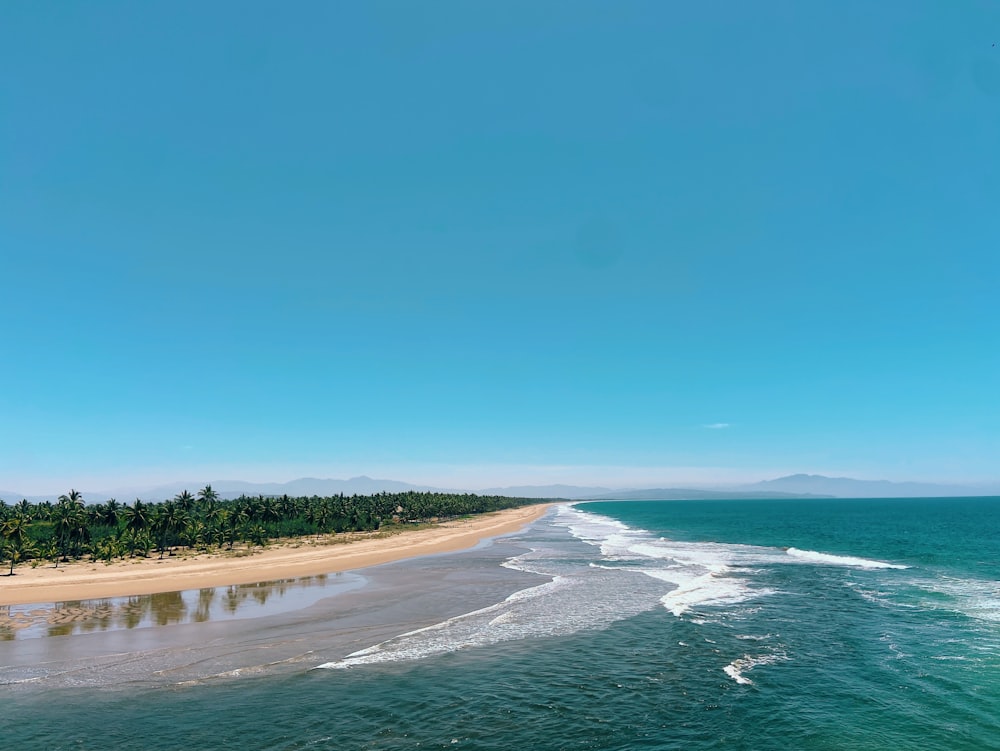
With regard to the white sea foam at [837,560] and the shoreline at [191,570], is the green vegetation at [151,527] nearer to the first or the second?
the shoreline at [191,570]

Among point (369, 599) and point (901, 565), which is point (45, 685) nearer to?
point (369, 599)

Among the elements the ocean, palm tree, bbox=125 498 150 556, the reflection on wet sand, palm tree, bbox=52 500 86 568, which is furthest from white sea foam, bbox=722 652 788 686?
palm tree, bbox=125 498 150 556

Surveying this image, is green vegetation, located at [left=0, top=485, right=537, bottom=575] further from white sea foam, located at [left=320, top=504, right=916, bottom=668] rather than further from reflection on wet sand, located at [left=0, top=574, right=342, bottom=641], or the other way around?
white sea foam, located at [left=320, top=504, right=916, bottom=668]

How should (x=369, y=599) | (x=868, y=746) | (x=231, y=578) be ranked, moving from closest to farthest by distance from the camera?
1. (x=868, y=746)
2. (x=369, y=599)
3. (x=231, y=578)

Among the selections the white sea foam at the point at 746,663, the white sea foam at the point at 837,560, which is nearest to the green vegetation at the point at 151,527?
the white sea foam at the point at 746,663

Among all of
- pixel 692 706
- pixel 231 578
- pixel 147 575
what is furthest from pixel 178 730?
pixel 147 575
